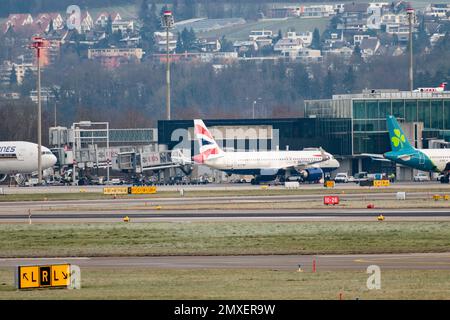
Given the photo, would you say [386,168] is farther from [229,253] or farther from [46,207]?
[229,253]

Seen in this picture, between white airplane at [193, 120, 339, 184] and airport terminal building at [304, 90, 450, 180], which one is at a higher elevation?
airport terminal building at [304, 90, 450, 180]

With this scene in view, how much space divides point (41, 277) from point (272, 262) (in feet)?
38.8

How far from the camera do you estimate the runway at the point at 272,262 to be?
52.1 m

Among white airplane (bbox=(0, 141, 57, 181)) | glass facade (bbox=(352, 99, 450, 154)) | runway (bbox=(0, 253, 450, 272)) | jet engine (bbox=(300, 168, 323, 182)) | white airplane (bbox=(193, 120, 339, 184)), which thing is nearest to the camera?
runway (bbox=(0, 253, 450, 272))

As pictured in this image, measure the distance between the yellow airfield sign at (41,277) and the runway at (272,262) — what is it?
793 centimetres

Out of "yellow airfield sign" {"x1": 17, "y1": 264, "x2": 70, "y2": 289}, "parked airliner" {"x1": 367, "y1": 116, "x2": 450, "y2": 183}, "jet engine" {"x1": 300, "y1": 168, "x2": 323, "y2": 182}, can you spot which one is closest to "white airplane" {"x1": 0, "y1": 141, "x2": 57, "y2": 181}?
"jet engine" {"x1": 300, "y1": 168, "x2": 323, "y2": 182}

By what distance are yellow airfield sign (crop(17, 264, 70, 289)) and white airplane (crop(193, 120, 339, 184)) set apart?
95759 mm

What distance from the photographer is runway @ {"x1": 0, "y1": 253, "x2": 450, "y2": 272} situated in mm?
52062

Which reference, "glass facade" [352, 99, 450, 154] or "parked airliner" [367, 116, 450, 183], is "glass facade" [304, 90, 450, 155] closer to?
"glass facade" [352, 99, 450, 154]

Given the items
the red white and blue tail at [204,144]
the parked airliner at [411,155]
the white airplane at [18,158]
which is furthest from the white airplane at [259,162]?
the white airplane at [18,158]

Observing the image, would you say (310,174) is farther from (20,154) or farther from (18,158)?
(18,158)

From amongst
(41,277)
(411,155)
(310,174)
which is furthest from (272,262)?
(310,174)

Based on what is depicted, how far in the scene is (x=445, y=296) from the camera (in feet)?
138
